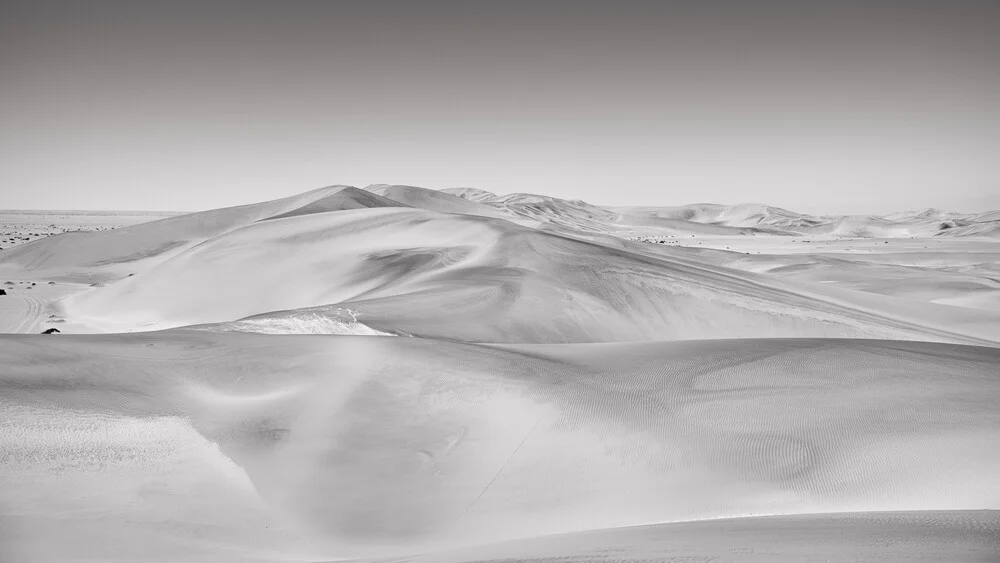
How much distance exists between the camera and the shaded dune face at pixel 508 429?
3.63 meters

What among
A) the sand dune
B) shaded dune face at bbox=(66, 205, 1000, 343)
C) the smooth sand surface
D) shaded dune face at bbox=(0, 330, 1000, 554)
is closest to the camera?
the sand dune

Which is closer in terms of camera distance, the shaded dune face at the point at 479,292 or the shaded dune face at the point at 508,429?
the shaded dune face at the point at 508,429

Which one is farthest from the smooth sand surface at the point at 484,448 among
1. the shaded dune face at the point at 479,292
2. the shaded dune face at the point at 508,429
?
the shaded dune face at the point at 479,292

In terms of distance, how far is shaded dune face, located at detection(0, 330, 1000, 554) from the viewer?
3627 mm

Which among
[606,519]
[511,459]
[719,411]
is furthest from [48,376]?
[719,411]

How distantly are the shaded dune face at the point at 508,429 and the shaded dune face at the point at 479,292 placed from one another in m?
2.91

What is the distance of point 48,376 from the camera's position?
4.21 meters

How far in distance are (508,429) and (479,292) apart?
6.39 metres

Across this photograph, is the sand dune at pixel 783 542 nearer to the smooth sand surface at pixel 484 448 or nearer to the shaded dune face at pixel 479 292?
the smooth sand surface at pixel 484 448

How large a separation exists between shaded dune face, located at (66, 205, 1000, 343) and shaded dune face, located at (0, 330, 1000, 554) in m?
2.91

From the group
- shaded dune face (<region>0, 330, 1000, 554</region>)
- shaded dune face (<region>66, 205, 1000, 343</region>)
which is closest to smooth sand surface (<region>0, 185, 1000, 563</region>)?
shaded dune face (<region>0, 330, 1000, 554</region>)

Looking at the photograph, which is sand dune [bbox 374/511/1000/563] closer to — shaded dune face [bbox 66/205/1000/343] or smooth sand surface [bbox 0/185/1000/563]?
smooth sand surface [bbox 0/185/1000/563]

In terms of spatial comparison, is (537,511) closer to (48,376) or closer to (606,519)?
(606,519)

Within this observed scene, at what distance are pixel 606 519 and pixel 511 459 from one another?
2.52 ft
